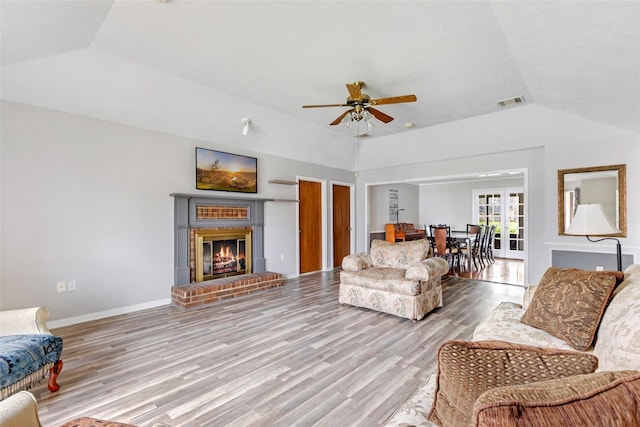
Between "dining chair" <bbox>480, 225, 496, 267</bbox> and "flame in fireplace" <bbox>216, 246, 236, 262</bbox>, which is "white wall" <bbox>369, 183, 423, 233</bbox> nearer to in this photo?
"dining chair" <bbox>480, 225, 496, 267</bbox>

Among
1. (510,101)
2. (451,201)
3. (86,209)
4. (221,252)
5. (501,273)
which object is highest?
(510,101)

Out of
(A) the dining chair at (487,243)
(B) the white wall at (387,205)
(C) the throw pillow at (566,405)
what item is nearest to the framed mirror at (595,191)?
(A) the dining chair at (487,243)

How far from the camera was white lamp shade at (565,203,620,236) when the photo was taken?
2.41 m

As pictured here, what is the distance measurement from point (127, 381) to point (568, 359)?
2748mm

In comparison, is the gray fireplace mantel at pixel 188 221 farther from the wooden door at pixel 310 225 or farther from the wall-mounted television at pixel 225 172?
the wooden door at pixel 310 225

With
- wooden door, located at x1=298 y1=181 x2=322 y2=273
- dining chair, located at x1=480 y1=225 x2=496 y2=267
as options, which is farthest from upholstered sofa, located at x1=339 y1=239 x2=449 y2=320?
dining chair, located at x1=480 y1=225 x2=496 y2=267

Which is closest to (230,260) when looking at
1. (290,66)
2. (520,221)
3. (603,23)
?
(290,66)

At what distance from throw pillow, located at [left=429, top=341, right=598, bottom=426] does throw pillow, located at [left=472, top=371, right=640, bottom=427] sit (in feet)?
0.53

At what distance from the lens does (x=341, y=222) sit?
707cm

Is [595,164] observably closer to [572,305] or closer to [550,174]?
[550,174]

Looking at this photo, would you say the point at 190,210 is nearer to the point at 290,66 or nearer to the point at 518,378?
the point at 290,66

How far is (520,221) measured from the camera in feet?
26.7

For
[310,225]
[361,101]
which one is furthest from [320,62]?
[310,225]

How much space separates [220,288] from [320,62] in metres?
3.31
